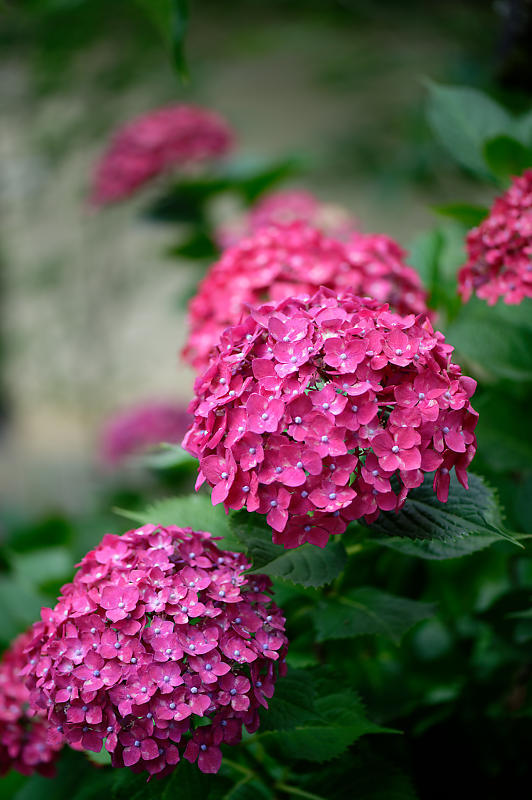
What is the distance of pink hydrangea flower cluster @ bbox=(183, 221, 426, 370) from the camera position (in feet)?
3.42

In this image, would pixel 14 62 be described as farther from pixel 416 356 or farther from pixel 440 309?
pixel 416 356

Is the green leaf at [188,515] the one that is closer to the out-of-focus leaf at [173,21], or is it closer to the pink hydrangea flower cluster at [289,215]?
the out-of-focus leaf at [173,21]

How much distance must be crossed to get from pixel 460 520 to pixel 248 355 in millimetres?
254

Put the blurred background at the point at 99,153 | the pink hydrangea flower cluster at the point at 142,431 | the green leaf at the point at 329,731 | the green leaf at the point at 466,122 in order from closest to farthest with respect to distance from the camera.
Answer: the green leaf at the point at 329,731, the green leaf at the point at 466,122, the pink hydrangea flower cluster at the point at 142,431, the blurred background at the point at 99,153

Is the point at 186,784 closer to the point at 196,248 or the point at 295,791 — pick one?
the point at 295,791

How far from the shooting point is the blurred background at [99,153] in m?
4.02

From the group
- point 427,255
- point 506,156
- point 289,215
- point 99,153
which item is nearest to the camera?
point 506,156

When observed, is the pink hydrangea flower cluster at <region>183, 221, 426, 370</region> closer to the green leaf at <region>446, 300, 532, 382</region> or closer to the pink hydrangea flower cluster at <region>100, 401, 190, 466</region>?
the green leaf at <region>446, 300, 532, 382</region>

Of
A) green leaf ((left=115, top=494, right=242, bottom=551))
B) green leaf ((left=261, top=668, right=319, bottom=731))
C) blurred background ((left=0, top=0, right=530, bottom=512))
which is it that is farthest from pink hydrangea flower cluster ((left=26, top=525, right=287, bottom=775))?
blurred background ((left=0, top=0, right=530, bottom=512))

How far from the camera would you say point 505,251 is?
34.6 inches

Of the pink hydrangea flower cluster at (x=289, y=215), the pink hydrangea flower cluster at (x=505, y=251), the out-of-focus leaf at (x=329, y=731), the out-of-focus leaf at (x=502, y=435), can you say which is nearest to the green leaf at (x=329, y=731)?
the out-of-focus leaf at (x=329, y=731)

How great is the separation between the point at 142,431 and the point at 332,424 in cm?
173

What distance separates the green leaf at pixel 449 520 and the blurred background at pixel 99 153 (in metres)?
3.13

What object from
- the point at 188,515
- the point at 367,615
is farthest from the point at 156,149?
the point at 367,615
